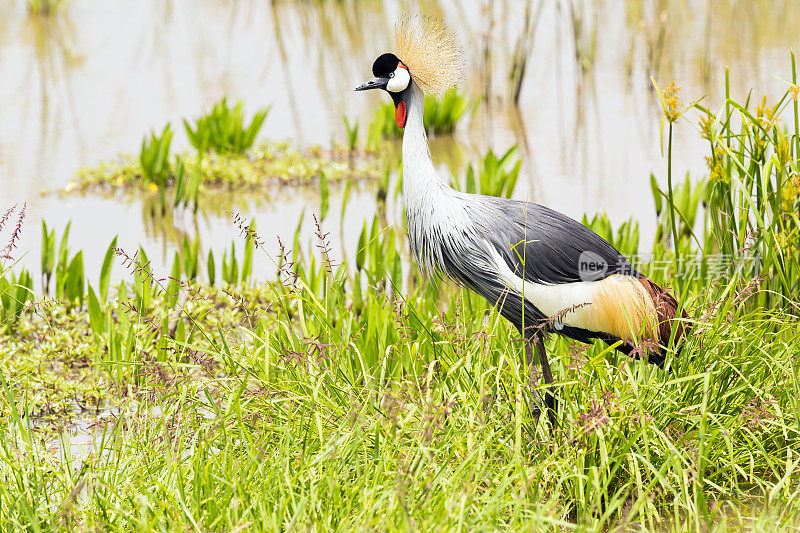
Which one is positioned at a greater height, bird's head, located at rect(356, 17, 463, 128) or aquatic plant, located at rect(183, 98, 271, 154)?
bird's head, located at rect(356, 17, 463, 128)

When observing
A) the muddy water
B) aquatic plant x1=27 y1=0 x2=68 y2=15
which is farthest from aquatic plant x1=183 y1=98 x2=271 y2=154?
aquatic plant x1=27 y1=0 x2=68 y2=15

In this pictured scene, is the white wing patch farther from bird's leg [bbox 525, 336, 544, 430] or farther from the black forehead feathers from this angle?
the black forehead feathers

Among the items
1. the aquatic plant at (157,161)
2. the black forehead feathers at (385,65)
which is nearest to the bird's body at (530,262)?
the black forehead feathers at (385,65)

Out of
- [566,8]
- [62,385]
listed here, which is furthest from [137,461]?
[566,8]

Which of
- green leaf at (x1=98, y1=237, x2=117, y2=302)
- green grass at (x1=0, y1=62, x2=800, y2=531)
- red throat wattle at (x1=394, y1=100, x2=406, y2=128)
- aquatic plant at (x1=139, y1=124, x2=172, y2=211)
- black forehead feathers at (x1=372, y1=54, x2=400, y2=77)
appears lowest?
green grass at (x1=0, y1=62, x2=800, y2=531)

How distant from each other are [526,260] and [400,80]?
806mm

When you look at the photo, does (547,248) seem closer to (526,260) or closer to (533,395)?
(526,260)

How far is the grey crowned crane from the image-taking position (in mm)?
3076

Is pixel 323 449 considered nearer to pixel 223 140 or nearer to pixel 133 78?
pixel 223 140

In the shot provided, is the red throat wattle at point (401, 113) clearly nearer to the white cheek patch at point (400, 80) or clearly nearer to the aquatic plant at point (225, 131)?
the white cheek patch at point (400, 80)

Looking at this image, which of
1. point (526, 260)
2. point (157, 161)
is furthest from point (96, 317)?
point (157, 161)

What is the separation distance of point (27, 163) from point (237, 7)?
7453 millimetres

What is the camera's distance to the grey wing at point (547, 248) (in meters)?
3.07

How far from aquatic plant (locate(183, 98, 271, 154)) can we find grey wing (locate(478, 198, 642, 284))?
4.58 meters
